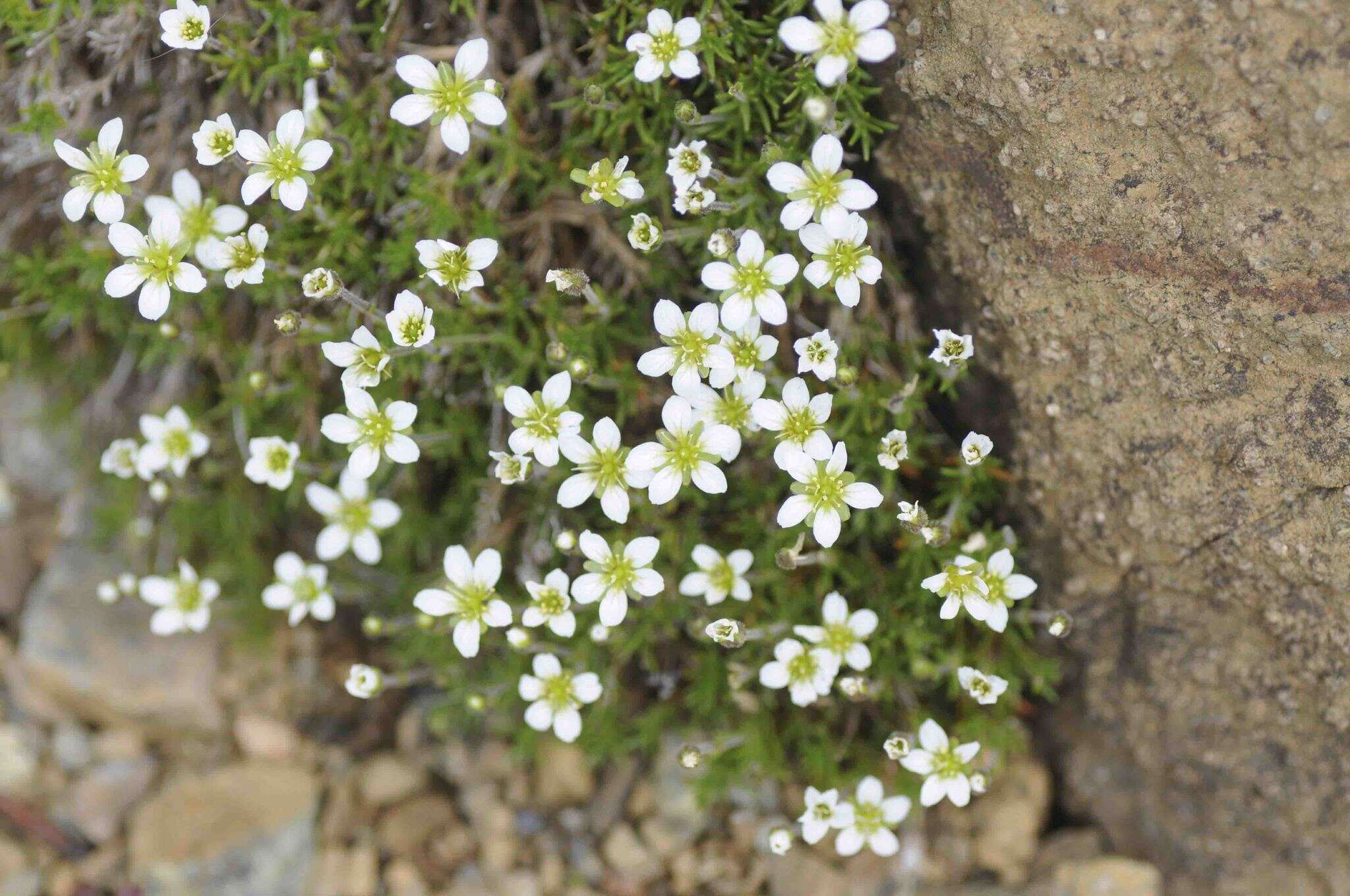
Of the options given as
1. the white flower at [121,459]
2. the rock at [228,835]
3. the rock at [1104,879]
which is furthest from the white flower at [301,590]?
the rock at [1104,879]

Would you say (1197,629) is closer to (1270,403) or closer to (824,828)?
(1270,403)

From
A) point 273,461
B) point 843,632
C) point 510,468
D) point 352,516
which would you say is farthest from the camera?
point 352,516

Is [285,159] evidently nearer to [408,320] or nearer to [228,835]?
[408,320]

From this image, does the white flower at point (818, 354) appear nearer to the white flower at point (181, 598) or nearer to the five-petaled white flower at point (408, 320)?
the five-petaled white flower at point (408, 320)

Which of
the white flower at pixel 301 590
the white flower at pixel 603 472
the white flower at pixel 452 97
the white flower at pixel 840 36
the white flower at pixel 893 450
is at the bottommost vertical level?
the white flower at pixel 301 590

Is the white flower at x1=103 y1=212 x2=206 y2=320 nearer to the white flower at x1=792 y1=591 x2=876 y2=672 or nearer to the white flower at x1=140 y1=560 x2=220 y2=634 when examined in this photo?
the white flower at x1=140 y1=560 x2=220 y2=634

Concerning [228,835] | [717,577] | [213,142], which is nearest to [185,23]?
[213,142]

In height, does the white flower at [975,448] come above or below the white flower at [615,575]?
above
